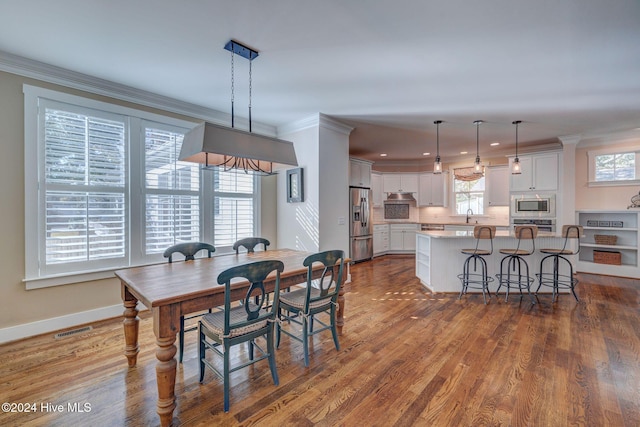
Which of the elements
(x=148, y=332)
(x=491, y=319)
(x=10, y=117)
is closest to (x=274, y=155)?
(x=148, y=332)

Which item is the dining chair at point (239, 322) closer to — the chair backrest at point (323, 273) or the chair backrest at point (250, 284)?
the chair backrest at point (250, 284)

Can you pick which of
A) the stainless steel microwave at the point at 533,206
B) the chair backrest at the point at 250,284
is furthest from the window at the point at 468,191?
the chair backrest at the point at 250,284

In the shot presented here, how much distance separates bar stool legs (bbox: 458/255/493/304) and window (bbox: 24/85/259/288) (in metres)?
3.75

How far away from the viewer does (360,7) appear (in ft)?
6.73

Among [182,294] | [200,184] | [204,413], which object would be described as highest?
[200,184]

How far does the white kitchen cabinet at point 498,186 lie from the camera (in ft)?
22.3

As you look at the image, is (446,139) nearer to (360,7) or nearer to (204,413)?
(360,7)

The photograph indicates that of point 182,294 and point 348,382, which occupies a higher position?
point 182,294

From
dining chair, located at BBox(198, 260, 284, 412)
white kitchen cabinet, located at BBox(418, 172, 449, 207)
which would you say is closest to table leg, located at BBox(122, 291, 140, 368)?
dining chair, located at BBox(198, 260, 284, 412)

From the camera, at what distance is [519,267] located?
4.04 m

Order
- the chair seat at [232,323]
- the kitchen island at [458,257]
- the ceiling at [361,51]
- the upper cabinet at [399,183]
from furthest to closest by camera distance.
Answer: the upper cabinet at [399,183], the kitchen island at [458,257], the ceiling at [361,51], the chair seat at [232,323]

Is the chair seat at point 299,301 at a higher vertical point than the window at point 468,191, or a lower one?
lower

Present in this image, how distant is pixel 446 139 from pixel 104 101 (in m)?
5.66

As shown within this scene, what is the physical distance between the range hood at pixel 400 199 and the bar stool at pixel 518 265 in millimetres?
4066
